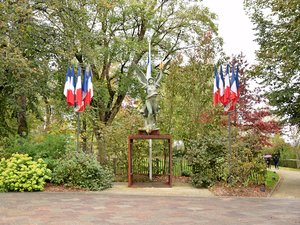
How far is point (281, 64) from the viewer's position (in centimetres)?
1578

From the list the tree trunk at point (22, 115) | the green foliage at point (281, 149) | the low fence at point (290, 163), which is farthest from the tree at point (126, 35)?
the low fence at point (290, 163)

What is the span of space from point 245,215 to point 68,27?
448 inches

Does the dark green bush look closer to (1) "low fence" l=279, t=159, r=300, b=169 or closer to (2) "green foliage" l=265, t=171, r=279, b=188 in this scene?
(1) "low fence" l=279, t=159, r=300, b=169

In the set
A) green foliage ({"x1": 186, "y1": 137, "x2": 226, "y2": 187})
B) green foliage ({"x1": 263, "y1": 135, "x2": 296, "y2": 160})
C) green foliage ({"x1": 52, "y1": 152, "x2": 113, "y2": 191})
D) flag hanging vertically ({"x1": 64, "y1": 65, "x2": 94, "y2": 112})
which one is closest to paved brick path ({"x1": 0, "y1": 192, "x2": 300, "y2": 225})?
green foliage ({"x1": 52, "y1": 152, "x2": 113, "y2": 191})

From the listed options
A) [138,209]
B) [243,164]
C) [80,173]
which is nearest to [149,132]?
[80,173]

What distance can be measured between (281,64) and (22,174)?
38.7ft

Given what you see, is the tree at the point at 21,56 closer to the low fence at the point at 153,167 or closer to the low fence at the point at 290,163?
the low fence at the point at 153,167

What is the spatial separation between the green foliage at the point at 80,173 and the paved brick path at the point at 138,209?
3.58 ft

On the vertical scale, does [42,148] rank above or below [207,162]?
above

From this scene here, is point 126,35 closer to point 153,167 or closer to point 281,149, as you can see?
point 153,167

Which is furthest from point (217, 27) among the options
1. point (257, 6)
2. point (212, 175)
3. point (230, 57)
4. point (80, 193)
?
point (80, 193)

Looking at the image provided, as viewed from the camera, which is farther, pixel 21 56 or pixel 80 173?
pixel 21 56

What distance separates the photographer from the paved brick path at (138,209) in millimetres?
7539

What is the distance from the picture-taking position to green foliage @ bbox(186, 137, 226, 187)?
13.4 meters
